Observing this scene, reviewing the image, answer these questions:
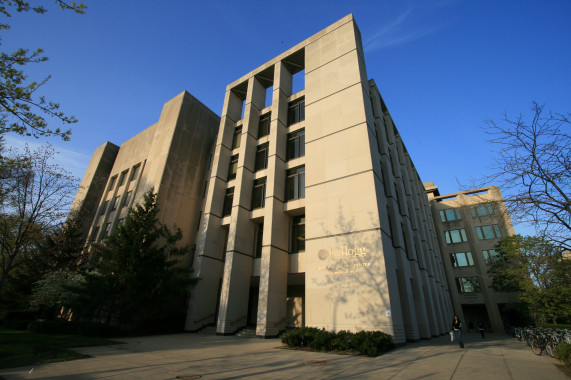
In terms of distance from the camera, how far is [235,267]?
2064 cm

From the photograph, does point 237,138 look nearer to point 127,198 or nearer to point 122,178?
point 127,198

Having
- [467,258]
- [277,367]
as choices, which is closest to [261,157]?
[277,367]

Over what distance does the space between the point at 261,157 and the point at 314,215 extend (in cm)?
1005

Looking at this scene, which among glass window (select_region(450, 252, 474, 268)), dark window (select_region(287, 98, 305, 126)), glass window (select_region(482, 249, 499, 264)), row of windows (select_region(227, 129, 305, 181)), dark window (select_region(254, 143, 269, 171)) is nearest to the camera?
row of windows (select_region(227, 129, 305, 181))

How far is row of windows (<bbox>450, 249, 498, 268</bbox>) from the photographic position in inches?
1630

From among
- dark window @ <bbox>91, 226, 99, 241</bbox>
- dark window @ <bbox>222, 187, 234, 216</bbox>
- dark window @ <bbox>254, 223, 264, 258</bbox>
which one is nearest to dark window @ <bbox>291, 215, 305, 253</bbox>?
dark window @ <bbox>254, 223, 264, 258</bbox>

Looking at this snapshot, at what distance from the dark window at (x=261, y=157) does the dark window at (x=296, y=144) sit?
2641mm

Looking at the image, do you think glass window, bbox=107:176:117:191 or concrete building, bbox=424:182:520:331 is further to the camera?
concrete building, bbox=424:182:520:331

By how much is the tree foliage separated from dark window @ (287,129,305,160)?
42.0 ft

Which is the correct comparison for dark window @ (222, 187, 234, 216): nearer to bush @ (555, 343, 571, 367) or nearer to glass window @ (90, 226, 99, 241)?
glass window @ (90, 226, 99, 241)

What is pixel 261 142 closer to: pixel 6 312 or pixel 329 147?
pixel 329 147

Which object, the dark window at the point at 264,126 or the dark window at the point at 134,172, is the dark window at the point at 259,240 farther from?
the dark window at the point at 134,172

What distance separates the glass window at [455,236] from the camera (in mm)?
45438

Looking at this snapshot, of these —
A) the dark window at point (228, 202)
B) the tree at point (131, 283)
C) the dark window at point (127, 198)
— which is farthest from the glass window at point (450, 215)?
the dark window at point (127, 198)
